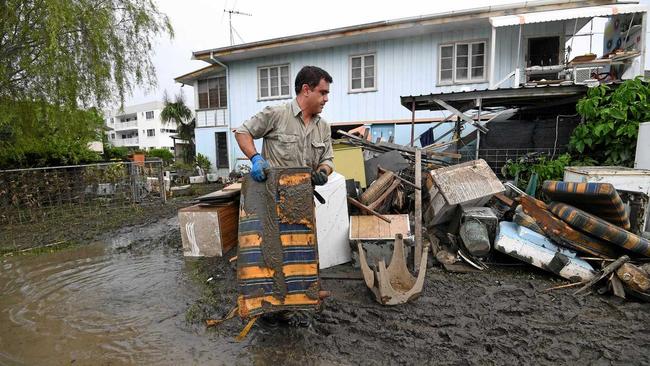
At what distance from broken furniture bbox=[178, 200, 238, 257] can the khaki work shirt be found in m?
2.12

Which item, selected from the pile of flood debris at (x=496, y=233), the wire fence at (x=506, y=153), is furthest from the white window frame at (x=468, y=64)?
the pile of flood debris at (x=496, y=233)

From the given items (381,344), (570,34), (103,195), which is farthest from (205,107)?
(381,344)

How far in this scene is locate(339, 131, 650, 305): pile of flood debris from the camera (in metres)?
3.30

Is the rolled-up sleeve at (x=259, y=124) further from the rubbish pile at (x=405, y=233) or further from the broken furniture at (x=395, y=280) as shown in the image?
the broken furniture at (x=395, y=280)

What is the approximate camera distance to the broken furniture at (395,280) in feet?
9.86

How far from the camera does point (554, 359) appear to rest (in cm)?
225

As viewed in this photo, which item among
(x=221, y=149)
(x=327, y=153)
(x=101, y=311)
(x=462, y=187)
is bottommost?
(x=101, y=311)

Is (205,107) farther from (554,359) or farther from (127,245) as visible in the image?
(554,359)

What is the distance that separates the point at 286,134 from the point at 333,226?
176 cm

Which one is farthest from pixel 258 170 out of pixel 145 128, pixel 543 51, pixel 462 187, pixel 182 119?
pixel 145 128

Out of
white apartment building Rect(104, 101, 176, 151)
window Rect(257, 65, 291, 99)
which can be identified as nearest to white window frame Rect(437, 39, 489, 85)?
window Rect(257, 65, 291, 99)

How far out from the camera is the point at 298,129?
267 centimetres

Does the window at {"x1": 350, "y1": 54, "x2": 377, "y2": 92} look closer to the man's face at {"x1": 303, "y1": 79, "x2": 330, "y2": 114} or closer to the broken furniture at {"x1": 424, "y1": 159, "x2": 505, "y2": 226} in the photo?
Result: the broken furniture at {"x1": 424, "y1": 159, "x2": 505, "y2": 226}

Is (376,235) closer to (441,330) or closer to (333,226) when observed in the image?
(333,226)
